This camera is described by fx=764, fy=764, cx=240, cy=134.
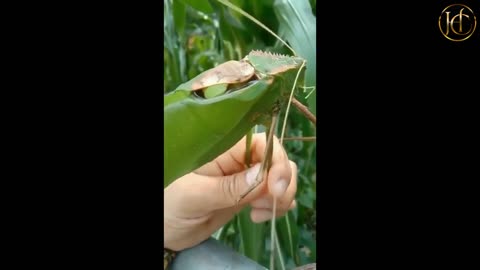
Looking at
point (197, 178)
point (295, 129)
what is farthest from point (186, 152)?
point (295, 129)

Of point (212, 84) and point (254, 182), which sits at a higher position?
point (212, 84)

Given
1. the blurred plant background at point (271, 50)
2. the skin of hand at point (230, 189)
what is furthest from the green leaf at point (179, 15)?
the skin of hand at point (230, 189)

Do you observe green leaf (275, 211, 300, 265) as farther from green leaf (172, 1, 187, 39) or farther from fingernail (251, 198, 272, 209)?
green leaf (172, 1, 187, 39)

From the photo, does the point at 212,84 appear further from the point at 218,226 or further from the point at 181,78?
the point at 218,226

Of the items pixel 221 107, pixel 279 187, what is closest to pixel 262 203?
pixel 279 187

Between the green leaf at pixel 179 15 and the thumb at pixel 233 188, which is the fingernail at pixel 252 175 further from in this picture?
the green leaf at pixel 179 15

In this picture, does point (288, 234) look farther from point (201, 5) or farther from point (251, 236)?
point (201, 5)
